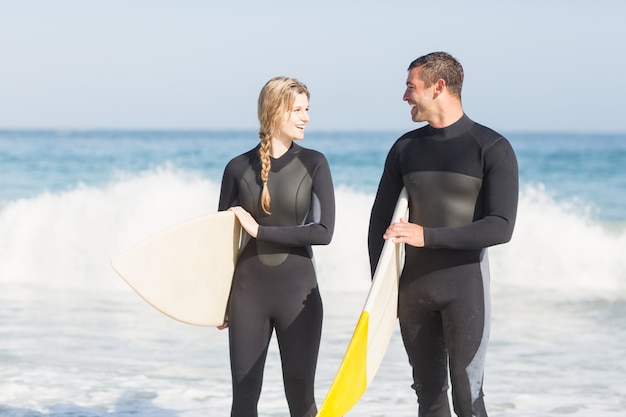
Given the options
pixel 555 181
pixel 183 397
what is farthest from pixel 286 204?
pixel 555 181

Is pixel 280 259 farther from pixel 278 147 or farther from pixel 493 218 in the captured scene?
pixel 493 218

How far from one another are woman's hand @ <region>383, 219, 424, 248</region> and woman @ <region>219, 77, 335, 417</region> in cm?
36

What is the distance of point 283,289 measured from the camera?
3551 millimetres

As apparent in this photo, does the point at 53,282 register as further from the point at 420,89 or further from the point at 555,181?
the point at 555,181

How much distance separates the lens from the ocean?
5.43 meters

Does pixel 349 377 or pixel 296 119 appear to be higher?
pixel 296 119

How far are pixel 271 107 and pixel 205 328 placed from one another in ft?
13.4

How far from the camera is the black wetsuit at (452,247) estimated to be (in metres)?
3.19

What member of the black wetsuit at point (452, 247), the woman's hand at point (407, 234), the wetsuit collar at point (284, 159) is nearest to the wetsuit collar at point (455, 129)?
the black wetsuit at point (452, 247)

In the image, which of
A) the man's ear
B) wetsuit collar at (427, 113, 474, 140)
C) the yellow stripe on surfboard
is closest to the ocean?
the yellow stripe on surfboard

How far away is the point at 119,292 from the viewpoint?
9602mm

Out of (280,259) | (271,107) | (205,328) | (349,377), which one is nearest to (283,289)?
(280,259)

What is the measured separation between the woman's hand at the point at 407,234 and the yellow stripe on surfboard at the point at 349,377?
27 centimetres

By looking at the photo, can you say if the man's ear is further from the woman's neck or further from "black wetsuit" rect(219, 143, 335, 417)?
the woman's neck
